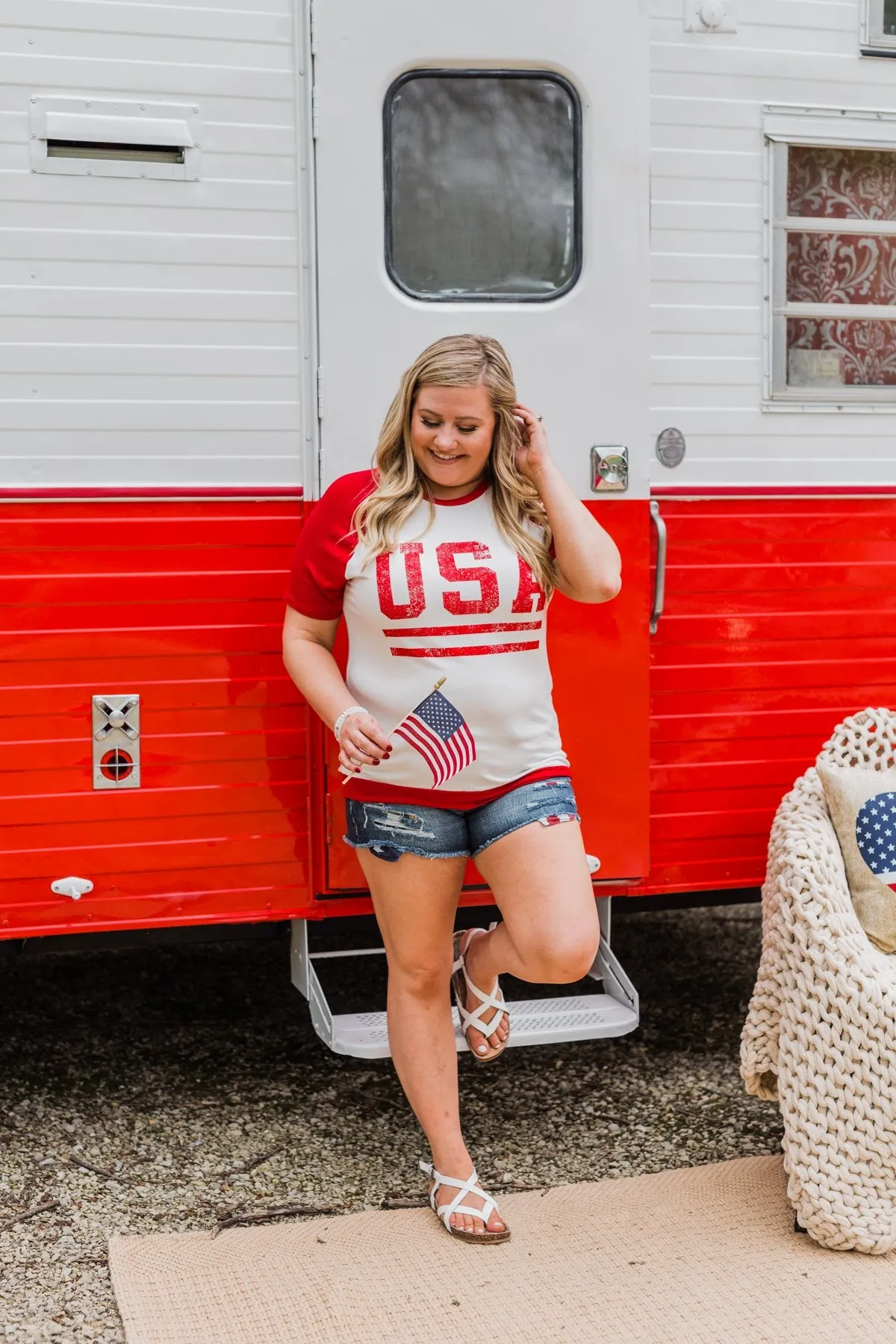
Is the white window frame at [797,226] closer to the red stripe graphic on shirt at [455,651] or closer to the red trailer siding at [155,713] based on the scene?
the red stripe graphic on shirt at [455,651]

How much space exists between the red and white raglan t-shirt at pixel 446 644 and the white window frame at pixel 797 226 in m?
1.12

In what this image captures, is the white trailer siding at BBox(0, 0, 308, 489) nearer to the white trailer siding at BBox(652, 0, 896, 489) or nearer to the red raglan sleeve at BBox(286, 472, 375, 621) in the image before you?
the red raglan sleeve at BBox(286, 472, 375, 621)

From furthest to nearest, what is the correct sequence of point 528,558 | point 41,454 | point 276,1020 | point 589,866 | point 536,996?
point 536,996, point 276,1020, point 589,866, point 41,454, point 528,558

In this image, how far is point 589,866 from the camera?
3.56 metres

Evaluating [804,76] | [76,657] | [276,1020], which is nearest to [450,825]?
[76,657]

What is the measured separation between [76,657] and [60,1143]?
1278mm

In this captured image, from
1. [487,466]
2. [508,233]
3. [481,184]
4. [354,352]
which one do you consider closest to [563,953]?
[487,466]

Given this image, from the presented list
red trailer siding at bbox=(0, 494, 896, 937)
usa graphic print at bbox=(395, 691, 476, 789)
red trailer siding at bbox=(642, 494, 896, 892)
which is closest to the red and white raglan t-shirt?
usa graphic print at bbox=(395, 691, 476, 789)

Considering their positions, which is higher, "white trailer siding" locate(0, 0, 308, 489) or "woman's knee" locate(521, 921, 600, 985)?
"white trailer siding" locate(0, 0, 308, 489)

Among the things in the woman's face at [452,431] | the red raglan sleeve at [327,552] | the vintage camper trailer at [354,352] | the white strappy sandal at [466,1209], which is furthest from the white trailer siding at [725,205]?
the white strappy sandal at [466,1209]

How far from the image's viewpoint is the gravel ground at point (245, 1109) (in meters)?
3.24

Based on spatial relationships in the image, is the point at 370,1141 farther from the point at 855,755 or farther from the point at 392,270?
the point at 392,270

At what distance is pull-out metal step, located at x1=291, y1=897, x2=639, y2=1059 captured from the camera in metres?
3.43

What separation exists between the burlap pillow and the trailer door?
2.01ft
